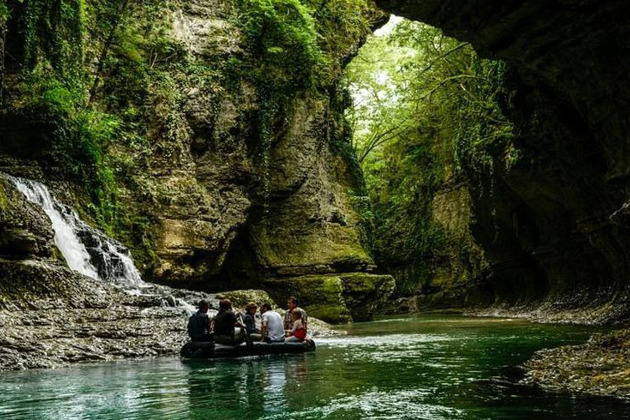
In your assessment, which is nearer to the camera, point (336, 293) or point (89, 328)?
point (89, 328)

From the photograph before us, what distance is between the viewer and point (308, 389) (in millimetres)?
7629

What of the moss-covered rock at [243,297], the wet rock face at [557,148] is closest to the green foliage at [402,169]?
the wet rock face at [557,148]

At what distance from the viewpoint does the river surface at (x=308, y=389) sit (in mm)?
6016

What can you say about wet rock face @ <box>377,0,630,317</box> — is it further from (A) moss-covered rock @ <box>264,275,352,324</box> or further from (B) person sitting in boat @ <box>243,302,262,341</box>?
(A) moss-covered rock @ <box>264,275,352,324</box>

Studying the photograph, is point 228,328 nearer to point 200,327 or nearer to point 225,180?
point 200,327

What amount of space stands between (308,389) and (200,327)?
4.58 metres

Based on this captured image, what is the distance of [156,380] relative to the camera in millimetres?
8750

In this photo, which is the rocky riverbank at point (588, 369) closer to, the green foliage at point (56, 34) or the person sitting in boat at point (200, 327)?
the person sitting in boat at point (200, 327)

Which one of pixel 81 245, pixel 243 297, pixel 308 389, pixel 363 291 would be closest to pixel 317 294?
pixel 363 291

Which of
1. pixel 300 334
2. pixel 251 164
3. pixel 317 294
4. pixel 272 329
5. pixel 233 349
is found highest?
pixel 251 164

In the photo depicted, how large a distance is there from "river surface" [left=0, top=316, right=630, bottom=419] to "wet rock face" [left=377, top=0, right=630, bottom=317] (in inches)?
201

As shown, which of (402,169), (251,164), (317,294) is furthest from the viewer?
(402,169)

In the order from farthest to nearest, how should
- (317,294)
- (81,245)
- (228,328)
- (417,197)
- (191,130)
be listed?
(417,197)
(191,130)
(317,294)
(81,245)
(228,328)

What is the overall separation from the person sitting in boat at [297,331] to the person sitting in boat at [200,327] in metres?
1.71
